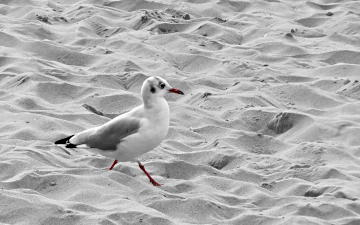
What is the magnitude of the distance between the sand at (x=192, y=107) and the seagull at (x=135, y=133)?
0.15 m

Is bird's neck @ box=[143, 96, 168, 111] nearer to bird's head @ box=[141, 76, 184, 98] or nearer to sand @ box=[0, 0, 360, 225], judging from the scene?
bird's head @ box=[141, 76, 184, 98]

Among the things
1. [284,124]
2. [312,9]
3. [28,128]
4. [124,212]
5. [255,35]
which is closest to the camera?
[124,212]

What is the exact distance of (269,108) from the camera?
7012 mm

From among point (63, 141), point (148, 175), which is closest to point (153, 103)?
point (148, 175)

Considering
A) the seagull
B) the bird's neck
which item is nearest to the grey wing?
the seagull

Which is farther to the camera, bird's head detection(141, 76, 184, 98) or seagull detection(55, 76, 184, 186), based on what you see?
bird's head detection(141, 76, 184, 98)

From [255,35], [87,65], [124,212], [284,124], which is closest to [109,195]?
[124,212]

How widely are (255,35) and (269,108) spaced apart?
6.24 feet

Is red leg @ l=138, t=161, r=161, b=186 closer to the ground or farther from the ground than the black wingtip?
closer to the ground

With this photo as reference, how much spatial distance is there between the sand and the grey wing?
0.54 ft

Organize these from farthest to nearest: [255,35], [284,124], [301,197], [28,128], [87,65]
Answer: [255,35], [87,65], [284,124], [28,128], [301,197]

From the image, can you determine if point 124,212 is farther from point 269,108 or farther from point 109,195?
point 269,108

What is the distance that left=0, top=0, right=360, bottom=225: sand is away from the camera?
5.20 metres

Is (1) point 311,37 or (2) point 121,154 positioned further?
(1) point 311,37
